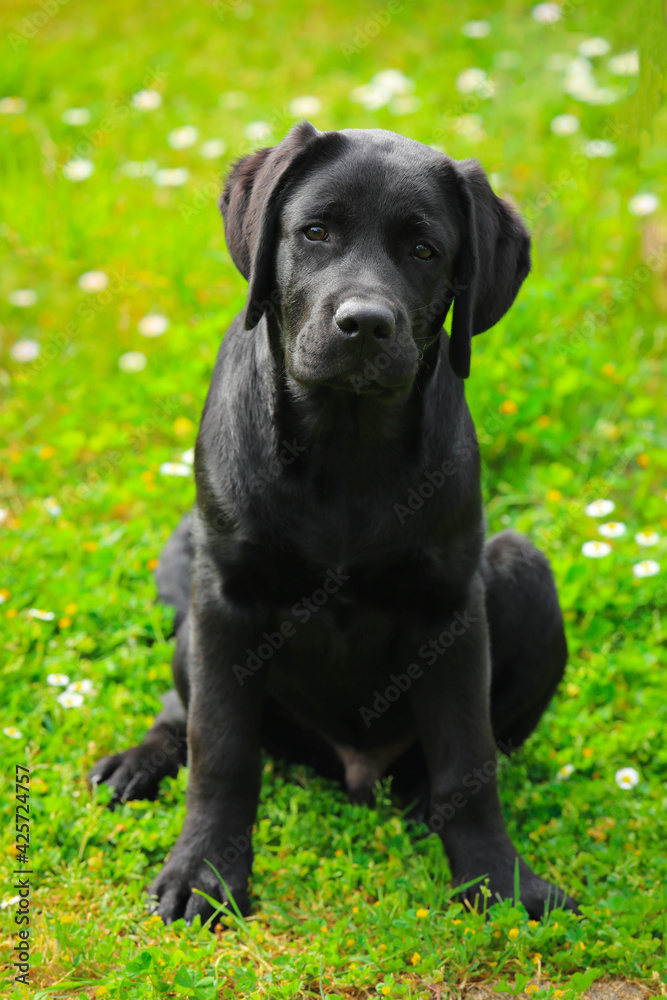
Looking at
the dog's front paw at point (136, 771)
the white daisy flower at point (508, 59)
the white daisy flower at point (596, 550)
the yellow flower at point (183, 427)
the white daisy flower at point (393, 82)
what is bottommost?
the dog's front paw at point (136, 771)

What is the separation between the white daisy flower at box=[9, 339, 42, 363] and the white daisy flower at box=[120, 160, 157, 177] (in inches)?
50.6

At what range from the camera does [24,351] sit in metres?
4.71

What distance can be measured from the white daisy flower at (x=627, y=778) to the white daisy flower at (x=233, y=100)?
449cm

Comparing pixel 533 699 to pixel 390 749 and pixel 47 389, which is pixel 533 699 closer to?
pixel 390 749

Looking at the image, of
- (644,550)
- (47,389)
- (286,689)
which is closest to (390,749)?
(286,689)

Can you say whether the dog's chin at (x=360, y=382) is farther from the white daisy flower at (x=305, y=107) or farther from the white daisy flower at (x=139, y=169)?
the white daisy flower at (x=305, y=107)

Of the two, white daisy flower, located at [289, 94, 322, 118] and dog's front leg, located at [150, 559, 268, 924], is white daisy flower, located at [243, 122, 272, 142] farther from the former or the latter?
dog's front leg, located at [150, 559, 268, 924]

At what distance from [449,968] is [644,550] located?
74.9 inches

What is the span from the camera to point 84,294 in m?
4.99

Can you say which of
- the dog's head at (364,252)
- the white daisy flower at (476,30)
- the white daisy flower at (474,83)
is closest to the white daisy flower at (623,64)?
the white daisy flower at (474,83)

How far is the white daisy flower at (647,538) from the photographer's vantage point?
12.5 feet

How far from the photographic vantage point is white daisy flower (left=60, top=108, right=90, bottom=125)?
5.90m

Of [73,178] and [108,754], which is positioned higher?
[73,178]

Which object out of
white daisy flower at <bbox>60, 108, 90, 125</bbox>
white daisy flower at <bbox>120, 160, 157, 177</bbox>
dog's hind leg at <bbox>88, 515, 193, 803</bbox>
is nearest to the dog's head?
dog's hind leg at <bbox>88, 515, 193, 803</bbox>
